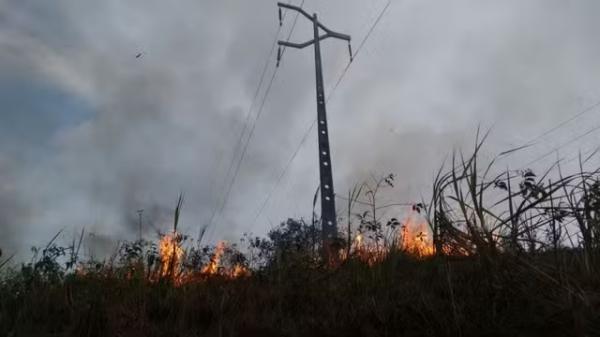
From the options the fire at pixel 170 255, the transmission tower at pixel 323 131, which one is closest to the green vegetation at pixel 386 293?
the fire at pixel 170 255

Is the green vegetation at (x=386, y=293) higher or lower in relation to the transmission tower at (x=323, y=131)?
lower

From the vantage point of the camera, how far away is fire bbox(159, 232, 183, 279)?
3.47 meters

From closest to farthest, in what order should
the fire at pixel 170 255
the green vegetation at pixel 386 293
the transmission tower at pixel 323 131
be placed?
1. the green vegetation at pixel 386 293
2. the fire at pixel 170 255
3. the transmission tower at pixel 323 131

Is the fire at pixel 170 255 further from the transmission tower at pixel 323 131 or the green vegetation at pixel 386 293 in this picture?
the transmission tower at pixel 323 131

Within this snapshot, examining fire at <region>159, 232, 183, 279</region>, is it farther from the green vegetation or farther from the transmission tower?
the transmission tower

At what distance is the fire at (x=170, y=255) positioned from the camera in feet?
11.4

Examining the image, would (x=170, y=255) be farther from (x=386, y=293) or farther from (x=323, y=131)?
(x=323, y=131)

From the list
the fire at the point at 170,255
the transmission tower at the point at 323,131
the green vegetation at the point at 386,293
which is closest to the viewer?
the green vegetation at the point at 386,293

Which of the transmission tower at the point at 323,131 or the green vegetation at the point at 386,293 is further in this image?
the transmission tower at the point at 323,131

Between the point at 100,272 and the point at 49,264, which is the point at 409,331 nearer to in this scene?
the point at 100,272

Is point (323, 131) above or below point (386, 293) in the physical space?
above

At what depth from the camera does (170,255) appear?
3.63m

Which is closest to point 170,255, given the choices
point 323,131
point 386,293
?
point 386,293

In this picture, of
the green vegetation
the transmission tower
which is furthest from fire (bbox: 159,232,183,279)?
the transmission tower
